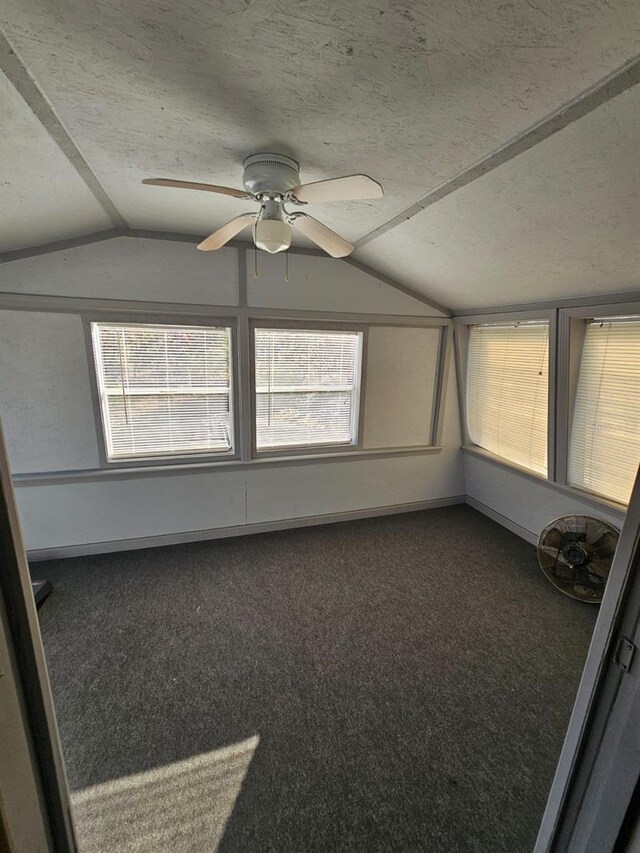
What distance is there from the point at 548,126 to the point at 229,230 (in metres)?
1.49

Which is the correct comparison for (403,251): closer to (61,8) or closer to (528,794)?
(61,8)

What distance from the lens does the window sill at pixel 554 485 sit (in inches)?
104

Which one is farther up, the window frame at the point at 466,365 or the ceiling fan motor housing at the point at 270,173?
the ceiling fan motor housing at the point at 270,173

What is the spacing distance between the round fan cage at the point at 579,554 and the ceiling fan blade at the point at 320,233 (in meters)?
2.50

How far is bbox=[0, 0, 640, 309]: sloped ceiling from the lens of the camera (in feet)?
3.24

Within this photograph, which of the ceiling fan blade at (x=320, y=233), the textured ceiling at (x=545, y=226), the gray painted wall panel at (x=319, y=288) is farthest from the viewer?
the gray painted wall panel at (x=319, y=288)

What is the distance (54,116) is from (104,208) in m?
1.06

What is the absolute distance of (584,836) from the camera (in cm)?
90

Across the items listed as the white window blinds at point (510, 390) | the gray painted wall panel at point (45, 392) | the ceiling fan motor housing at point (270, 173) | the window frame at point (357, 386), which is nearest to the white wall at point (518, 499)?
the white window blinds at point (510, 390)

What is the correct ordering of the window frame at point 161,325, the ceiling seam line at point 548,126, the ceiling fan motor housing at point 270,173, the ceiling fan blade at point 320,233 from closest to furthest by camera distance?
the ceiling seam line at point 548,126 → the ceiling fan motor housing at point 270,173 → the ceiling fan blade at point 320,233 → the window frame at point 161,325

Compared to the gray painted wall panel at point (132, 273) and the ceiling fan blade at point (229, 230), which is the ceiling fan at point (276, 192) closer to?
the ceiling fan blade at point (229, 230)

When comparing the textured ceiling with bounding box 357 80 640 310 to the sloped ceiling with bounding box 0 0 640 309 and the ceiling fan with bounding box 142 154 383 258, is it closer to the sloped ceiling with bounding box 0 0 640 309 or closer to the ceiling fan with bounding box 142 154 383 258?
the sloped ceiling with bounding box 0 0 640 309

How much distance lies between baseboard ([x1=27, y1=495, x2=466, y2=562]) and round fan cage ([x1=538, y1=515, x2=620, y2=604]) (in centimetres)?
147

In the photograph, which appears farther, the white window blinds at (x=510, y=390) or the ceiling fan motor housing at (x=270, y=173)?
the white window blinds at (x=510, y=390)
